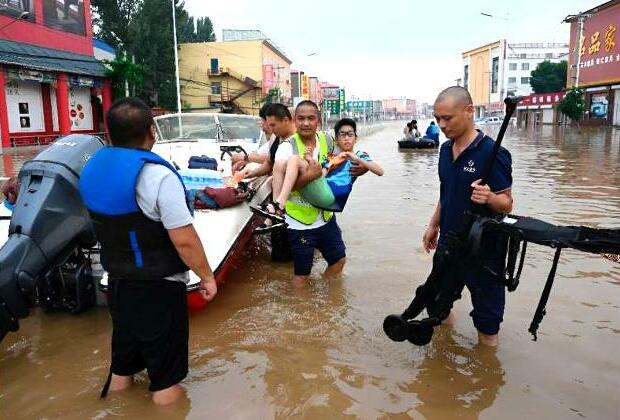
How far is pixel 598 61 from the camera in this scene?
156ft

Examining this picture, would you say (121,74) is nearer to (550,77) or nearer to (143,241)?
(143,241)

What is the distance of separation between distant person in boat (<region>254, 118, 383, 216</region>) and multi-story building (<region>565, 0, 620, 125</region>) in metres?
46.2

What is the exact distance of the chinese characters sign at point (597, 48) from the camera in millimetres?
44438

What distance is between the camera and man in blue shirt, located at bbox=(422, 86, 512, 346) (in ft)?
10.2

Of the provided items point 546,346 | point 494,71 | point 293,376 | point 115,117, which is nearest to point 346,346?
point 293,376

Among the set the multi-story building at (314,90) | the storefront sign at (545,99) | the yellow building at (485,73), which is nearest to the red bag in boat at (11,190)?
the storefront sign at (545,99)

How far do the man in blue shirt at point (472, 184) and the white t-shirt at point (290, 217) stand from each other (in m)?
1.33

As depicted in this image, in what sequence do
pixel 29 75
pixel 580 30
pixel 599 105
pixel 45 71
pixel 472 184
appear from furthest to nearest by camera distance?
pixel 580 30 → pixel 599 105 → pixel 45 71 → pixel 29 75 → pixel 472 184

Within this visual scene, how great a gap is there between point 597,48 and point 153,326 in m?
54.6

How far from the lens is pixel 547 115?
63125 mm

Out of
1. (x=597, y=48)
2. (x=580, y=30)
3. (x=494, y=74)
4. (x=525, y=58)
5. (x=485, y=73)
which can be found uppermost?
(x=525, y=58)

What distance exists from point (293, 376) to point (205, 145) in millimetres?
4898

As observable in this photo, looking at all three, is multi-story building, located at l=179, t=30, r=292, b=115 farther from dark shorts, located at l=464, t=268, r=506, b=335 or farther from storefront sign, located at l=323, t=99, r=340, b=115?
dark shorts, located at l=464, t=268, r=506, b=335

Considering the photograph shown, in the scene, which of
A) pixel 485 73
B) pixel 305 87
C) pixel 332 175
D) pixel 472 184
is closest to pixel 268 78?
pixel 305 87
